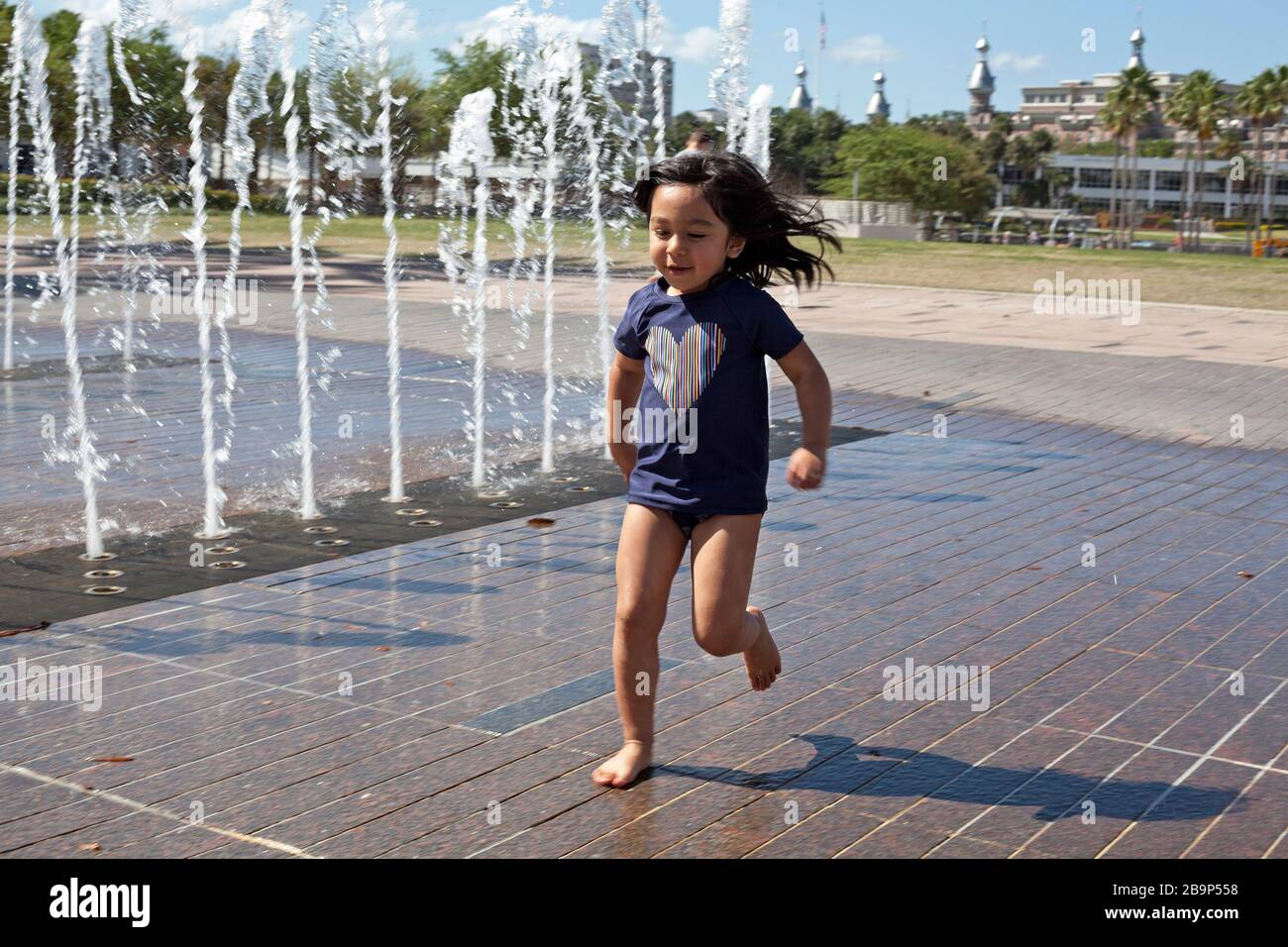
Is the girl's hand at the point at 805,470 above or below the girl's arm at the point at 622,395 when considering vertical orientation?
below

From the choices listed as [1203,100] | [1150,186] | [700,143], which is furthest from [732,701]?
[1150,186]

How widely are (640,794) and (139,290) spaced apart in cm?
1863

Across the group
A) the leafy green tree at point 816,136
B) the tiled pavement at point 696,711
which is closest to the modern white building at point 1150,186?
the leafy green tree at point 816,136

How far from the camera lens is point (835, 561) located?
6.10 metres

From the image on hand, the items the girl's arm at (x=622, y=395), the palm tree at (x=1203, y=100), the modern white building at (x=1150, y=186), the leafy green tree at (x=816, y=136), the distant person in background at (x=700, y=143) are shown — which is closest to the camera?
the girl's arm at (x=622, y=395)

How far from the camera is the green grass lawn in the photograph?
24703mm

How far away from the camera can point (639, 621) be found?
143 inches

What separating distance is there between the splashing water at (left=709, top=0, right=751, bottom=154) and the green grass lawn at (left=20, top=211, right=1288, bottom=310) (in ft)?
10.9

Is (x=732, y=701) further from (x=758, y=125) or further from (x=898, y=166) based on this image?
(x=898, y=166)

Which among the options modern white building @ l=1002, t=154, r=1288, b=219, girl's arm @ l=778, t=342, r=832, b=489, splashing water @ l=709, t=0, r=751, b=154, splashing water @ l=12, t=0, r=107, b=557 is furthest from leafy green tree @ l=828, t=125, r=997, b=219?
modern white building @ l=1002, t=154, r=1288, b=219

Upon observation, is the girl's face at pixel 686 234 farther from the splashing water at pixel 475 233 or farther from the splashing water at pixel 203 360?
the splashing water at pixel 475 233

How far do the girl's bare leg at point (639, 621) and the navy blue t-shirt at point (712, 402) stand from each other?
0.25 feet

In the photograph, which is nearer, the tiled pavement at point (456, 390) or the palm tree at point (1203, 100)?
the tiled pavement at point (456, 390)

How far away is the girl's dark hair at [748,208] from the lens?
364 cm
